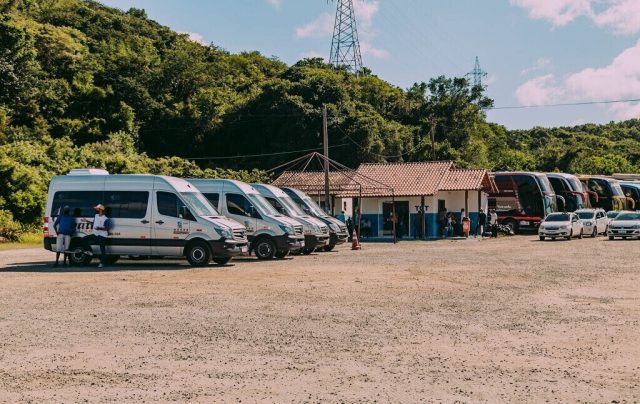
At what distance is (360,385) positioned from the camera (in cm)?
757

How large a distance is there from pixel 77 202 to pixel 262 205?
5.94 metres

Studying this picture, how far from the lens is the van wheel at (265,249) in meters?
25.4

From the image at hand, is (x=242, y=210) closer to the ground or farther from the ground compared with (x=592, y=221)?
farther from the ground

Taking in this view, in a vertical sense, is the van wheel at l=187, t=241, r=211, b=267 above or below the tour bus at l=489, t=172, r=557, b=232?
below

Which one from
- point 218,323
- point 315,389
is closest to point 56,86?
point 218,323

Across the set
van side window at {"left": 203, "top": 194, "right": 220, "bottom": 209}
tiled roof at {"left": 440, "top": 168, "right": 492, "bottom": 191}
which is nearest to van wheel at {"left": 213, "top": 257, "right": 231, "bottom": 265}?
van side window at {"left": 203, "top": 194, "right": 220, "bottom": 209}

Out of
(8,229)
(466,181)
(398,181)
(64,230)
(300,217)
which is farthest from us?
(398,181)

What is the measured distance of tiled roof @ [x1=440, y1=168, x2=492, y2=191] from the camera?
4608cm

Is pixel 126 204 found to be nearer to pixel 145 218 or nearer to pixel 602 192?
pixel 145 218

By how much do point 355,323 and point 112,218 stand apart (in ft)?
42.0

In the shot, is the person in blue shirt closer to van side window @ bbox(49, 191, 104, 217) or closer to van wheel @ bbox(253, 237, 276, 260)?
van side window @ bbox(49, 191, 104, 217)

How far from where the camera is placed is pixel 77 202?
22.7 metres

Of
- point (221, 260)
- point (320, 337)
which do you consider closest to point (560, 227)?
point (221, 260)

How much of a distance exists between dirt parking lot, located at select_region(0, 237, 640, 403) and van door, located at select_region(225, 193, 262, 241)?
614 cm
